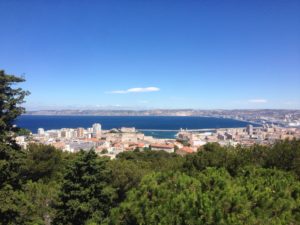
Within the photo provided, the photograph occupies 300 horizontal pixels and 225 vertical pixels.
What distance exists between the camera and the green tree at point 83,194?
988cm

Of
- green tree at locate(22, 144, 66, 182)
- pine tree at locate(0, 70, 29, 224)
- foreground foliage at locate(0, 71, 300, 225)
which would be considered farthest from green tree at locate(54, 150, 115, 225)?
green tree at locate(22, 144, 66, 182)

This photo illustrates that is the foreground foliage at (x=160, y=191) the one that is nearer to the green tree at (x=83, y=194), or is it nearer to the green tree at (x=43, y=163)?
the green tree at (x=83, y=194)

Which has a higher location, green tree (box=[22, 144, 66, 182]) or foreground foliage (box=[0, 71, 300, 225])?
foreground foliage (box=[0, 71, 300, 225])

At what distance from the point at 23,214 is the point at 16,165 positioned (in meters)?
1.43

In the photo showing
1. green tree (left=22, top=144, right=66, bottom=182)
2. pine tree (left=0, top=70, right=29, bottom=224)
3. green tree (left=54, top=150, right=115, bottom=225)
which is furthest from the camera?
green tree (left=22, top=144, right=66, bottom=182)

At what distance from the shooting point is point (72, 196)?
10188 millimetres

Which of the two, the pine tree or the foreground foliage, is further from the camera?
the pine tree

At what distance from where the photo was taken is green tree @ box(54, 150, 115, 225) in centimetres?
988

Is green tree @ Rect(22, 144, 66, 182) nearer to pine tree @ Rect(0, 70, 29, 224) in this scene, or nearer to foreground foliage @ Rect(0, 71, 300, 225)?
foreground foliage @ Rect(0, 71, 300, 225)

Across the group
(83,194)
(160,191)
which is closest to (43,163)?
(83,194)

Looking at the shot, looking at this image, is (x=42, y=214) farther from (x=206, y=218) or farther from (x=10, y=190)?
(x=206, y=218)

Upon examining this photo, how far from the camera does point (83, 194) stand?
10031 millimetres

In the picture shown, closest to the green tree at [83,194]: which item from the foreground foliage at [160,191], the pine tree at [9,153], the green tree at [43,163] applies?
the foreground foliage at [160,191]

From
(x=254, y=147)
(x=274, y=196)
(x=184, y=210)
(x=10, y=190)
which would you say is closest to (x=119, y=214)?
(x=184, y=210)
